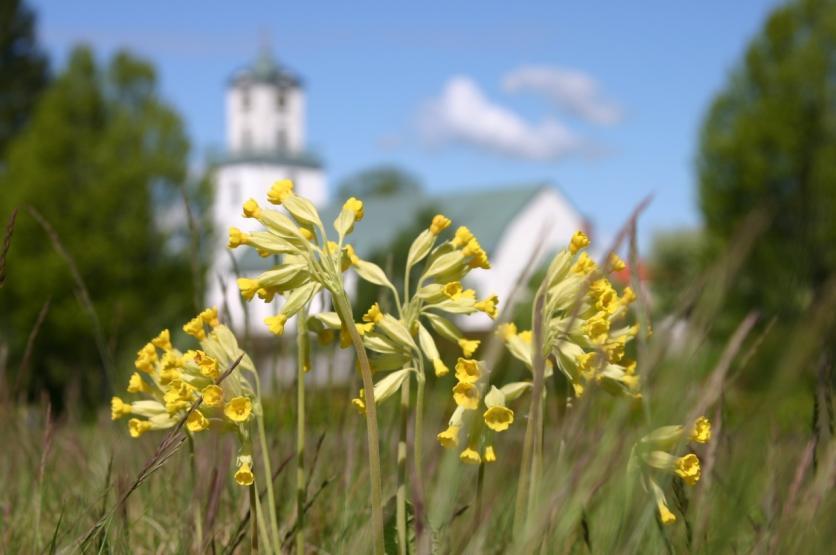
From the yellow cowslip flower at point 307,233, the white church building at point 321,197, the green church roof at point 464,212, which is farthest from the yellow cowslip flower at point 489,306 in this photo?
the green church roof at point 464,212

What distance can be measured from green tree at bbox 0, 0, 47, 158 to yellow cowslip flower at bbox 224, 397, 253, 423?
35417mm

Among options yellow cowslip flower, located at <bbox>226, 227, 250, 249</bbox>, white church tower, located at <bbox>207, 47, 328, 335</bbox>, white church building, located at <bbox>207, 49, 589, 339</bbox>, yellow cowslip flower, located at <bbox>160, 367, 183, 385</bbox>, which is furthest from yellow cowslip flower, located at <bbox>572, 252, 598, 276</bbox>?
white church tower, located at <bbox>207, 47, 328, 335</bbox>

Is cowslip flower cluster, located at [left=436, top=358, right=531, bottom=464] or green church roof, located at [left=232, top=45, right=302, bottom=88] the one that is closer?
cowslip flower cluster, located at [left=436, top=358, right=531, bottom=464]

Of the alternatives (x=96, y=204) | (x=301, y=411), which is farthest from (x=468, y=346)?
(x=96, y=204)

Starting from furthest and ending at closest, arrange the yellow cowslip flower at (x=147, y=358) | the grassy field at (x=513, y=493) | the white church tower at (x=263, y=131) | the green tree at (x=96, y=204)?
the white church tower at (x=263, y=131) < the green tree at (x=96, y=204) < the yellow cowslip flower at (x=147, y=358) < the grassy field at (x=513, y=493)

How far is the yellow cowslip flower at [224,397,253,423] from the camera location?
160 cm

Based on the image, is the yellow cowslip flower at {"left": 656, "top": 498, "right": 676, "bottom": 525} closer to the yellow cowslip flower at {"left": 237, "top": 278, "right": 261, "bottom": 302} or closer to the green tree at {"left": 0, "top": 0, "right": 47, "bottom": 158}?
the yellow cowslip flower at {"left": 237, "top": 278, "right": 261, "bottom": 302}

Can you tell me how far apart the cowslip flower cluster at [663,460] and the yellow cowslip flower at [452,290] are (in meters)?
0.38

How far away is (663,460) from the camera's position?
1577mm

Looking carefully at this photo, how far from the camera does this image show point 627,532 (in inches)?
55.0

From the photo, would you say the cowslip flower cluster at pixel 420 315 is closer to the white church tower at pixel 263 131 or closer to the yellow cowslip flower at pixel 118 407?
the yellow cowslip flower at pixel 118 407

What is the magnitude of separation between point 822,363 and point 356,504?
44.5 inches

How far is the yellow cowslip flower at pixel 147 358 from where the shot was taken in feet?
6.01

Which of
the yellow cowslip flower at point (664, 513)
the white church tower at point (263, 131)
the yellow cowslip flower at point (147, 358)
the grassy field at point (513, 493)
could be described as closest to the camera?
the grassy field at point (513, 493)
